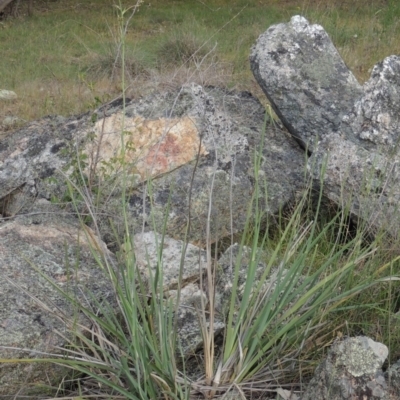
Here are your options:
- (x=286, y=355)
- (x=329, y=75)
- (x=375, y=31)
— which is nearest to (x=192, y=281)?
(x=286, y=355)

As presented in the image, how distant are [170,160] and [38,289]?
1.40 metres

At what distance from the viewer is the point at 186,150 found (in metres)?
4.05

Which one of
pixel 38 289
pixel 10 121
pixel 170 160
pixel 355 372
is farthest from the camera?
pixel 10 121

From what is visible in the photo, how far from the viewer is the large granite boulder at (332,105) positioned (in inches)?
138

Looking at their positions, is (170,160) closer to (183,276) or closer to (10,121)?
(183,276)

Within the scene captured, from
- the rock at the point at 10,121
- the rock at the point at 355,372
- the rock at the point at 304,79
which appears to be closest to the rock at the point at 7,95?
the rock at the point at 10,121

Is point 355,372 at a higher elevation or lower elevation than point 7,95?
higher

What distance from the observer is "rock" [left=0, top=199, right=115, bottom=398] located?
8.21 ft

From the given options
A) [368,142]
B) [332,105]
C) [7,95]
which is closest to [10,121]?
[7,95]

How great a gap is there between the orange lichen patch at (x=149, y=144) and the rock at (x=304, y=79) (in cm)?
58

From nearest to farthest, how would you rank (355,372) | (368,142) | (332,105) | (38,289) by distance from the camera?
(355,372)
(38,289)
(368,142)
(332,105)

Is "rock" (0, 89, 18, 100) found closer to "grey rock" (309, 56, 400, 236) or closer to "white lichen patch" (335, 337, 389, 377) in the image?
"grey rock" (309, 56, 400, 236)

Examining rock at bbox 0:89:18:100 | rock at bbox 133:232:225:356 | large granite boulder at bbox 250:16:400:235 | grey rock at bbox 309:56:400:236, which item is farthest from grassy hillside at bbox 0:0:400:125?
rock at bbox 133:232:225:356

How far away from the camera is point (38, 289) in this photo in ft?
9.25
